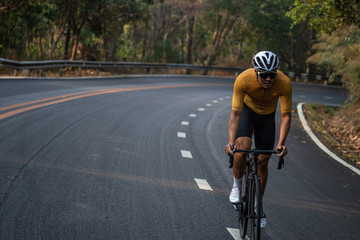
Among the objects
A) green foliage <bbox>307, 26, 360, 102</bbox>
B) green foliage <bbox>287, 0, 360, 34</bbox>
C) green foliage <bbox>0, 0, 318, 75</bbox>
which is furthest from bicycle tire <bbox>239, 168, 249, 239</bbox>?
green foliage <bbox>0, 0, 318, 75</bbox>

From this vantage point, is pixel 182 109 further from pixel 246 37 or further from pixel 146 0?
pixel 246 37

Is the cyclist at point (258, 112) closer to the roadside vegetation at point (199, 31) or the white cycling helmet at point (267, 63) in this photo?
the white cycling helmet at point (267, 63)

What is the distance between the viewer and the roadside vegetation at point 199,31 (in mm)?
15726

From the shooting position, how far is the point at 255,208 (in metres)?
5.02

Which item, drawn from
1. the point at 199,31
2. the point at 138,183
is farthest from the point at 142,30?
the point at 138,183

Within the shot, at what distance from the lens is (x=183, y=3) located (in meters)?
44.1

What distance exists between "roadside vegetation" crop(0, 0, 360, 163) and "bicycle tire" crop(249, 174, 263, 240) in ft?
6.64

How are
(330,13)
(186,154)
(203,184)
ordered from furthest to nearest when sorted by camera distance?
(330,13)
(186,154)
(203,184)

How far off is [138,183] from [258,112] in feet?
7.13

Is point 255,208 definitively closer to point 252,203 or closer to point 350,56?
point 252,203

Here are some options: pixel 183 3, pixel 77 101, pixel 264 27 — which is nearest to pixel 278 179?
pixel 77 101

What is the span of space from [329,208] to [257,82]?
2.49 metres

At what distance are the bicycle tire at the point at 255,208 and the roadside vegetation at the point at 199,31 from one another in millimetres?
2023

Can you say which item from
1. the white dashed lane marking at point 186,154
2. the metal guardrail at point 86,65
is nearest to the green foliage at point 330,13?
the white dashed lane marking at point 186,154
